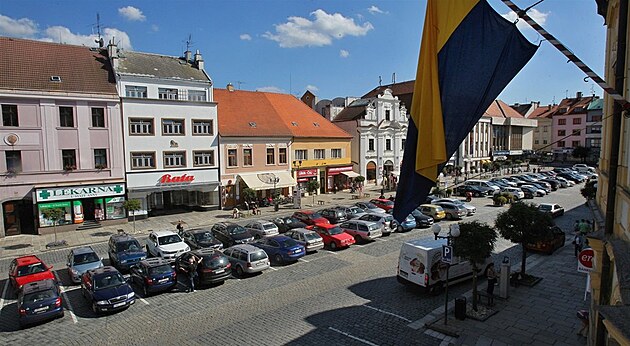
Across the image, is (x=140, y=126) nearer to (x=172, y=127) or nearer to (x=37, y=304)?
(x=172, y=127)

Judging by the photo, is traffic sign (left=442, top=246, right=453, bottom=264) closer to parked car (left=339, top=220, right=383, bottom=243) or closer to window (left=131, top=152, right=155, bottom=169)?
parked car (left=339, top=220, right=383, bottom=243)

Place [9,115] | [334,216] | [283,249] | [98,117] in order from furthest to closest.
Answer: [98,117] → [334,216] → [9,115] → [283,249]

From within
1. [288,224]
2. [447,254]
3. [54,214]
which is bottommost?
[288,224]

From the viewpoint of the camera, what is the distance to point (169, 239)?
2238cm

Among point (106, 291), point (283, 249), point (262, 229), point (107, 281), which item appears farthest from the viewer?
point (262, 229)

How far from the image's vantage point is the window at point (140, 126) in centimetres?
3259

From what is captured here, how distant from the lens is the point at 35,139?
2856cm

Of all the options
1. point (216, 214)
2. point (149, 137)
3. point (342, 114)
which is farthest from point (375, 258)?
point (342, 114)

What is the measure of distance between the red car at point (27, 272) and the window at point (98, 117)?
15376mm

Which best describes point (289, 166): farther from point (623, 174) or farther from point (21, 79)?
point (623, 174)

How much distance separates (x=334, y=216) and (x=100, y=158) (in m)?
19.3

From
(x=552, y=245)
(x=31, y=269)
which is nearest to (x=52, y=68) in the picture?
(x=31, y=269)

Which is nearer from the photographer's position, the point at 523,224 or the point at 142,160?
A: the point at 523,224

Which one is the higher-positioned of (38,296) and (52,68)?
(52,68)
